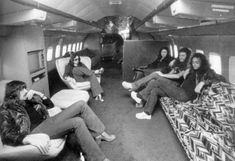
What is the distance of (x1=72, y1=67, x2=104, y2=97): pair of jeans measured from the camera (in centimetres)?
632

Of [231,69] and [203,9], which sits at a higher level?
[203,9]

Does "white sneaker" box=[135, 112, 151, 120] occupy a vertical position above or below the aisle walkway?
above

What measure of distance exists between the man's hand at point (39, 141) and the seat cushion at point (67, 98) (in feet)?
5.69

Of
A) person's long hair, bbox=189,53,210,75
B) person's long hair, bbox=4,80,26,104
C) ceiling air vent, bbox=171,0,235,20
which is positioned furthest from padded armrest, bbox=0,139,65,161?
person's long hair, bbox=189,53,210,75

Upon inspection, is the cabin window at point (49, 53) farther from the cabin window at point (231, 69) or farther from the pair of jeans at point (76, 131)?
the cabin window at point (231, 69)

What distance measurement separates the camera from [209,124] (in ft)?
10.7

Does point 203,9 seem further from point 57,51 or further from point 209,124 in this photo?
point 57,51

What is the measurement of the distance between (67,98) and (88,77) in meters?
1.79

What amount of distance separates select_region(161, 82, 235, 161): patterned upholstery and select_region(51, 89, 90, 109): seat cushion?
1.92 m

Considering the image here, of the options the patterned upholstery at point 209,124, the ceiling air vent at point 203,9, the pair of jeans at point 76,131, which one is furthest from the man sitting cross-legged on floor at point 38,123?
the ceiling air vent at point 203,9

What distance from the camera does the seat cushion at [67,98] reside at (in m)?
4.47

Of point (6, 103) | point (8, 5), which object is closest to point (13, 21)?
point (8, 5)

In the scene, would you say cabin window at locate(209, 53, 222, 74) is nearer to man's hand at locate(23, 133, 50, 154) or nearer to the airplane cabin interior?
the airplane cabin interior

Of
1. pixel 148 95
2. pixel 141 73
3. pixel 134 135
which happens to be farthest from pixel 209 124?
pixel 141 73
